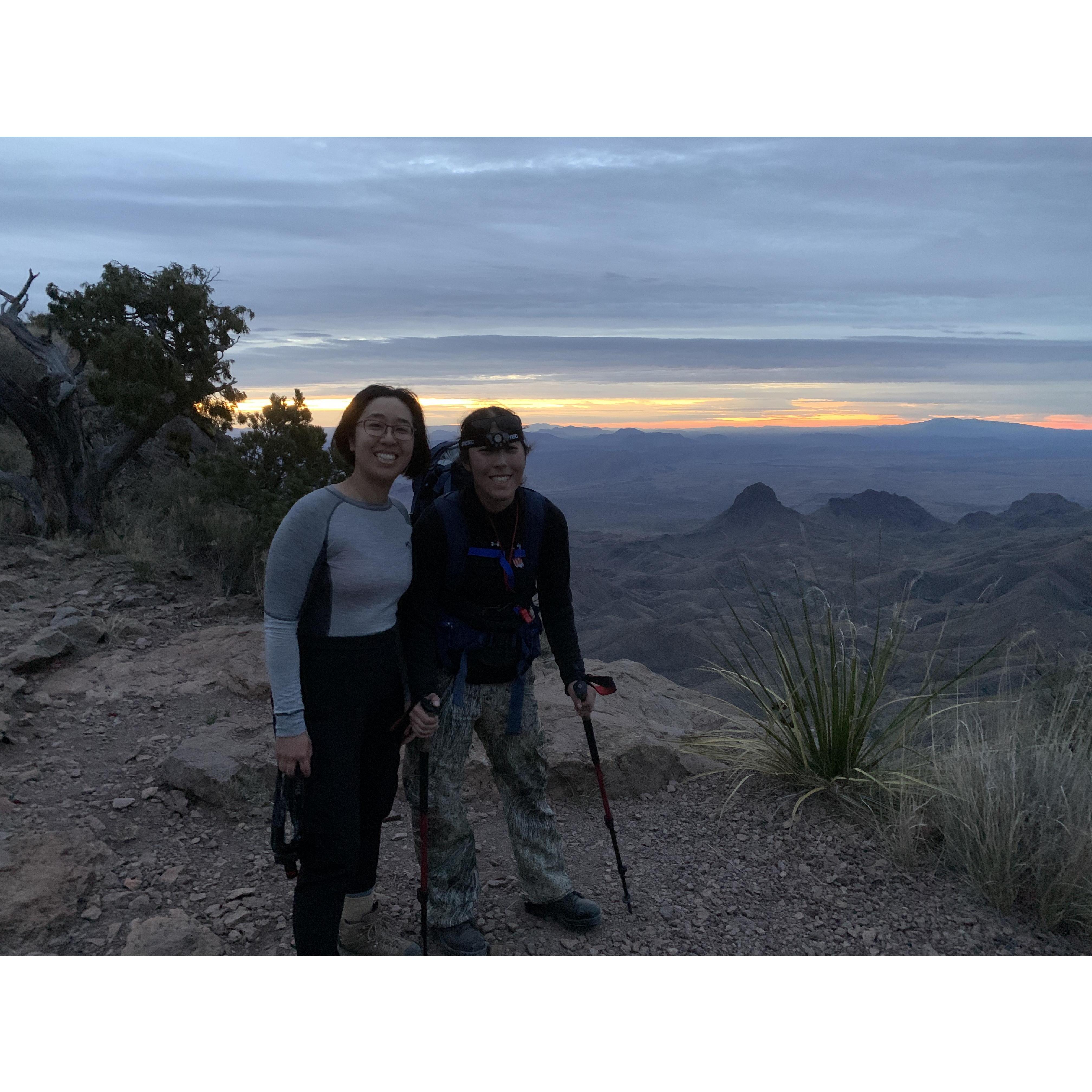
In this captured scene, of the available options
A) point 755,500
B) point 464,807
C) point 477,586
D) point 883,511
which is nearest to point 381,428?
point 477,586

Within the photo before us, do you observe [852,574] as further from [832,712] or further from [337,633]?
[337,633]

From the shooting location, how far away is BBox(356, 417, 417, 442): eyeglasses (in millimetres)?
2193

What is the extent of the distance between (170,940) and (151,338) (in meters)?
7.60

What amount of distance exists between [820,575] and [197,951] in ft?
49.4

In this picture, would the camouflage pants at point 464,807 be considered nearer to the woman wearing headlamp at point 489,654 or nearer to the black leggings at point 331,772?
the woman wearing headlamp at point 489,654

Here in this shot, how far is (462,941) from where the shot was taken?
8.79 ft

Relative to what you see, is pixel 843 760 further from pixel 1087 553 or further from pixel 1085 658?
pixel 1087 553

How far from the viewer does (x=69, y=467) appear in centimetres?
881

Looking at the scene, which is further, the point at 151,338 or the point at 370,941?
the point at 151,338

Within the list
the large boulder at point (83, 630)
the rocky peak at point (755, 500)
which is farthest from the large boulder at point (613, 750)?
the rocky peak at point (755, 500)

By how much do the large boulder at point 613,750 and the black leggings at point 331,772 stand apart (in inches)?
56.6

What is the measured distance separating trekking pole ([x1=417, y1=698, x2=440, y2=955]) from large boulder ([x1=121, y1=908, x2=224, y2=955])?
79 cm

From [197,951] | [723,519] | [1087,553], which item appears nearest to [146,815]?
[197,951]

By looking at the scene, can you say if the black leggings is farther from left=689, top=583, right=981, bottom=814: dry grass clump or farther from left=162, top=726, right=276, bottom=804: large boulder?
left=689, top=583, right=981, bottom=814: dry grass clump
